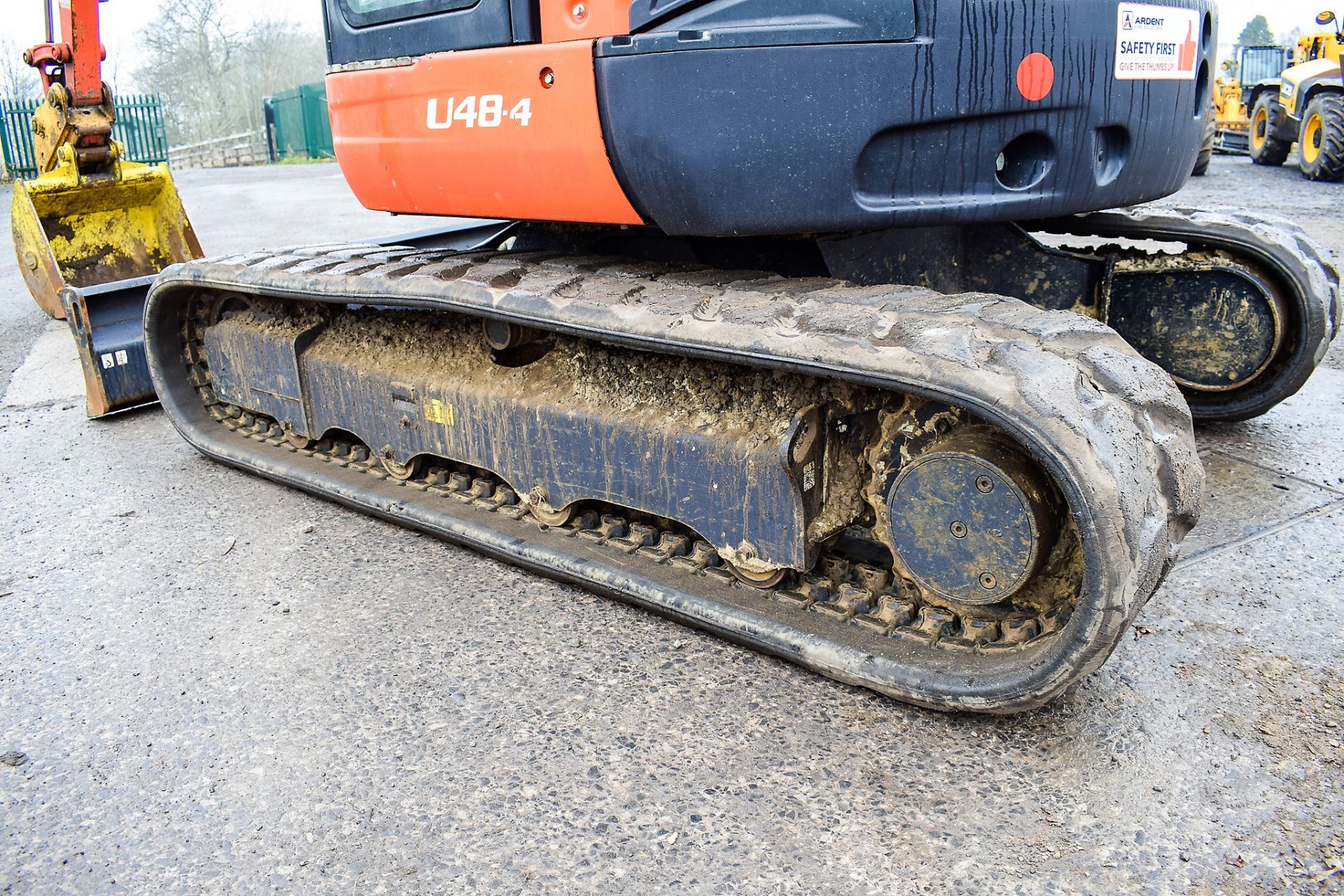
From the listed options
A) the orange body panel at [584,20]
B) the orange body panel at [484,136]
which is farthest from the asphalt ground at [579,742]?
the orange body panel at [584,20]

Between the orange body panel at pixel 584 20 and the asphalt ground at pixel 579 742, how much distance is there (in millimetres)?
1416

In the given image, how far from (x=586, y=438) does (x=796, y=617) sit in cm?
77

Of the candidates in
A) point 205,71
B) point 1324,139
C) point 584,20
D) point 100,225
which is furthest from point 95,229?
point 205,71

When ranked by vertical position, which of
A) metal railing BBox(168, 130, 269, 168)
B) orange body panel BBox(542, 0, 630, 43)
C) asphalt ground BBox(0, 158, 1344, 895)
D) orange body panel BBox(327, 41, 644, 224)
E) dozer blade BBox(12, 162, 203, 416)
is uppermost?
orange body panel BBox(542, 0, 630, 43)

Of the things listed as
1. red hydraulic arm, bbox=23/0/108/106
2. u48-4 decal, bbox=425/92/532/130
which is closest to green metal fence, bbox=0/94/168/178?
red hydraulic arm, bbox=23/0/108/106

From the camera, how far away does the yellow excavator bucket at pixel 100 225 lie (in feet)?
20.1

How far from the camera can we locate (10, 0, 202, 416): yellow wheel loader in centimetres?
589

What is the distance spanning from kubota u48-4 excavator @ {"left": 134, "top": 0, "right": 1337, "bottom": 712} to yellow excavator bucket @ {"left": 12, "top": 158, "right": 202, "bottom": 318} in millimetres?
3281

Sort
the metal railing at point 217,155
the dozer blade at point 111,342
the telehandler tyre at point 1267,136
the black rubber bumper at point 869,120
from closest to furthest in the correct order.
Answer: the black rubber bumper at point 869,120 < the dozer blade at point 111,342 < the telehandler tyre at point 1267,136 < the metal railing at point 217,155

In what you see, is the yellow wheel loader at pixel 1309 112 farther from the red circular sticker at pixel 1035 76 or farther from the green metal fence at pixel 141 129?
the green metal fence at pixel 141 129

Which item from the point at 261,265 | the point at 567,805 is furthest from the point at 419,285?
the point at 567,805

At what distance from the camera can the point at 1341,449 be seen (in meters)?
3.83

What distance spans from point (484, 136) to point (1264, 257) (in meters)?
2.50

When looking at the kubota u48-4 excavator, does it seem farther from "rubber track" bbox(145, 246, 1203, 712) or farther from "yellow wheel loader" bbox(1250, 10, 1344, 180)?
"yellow wheel loader" bbox(1250, 10, 1344, 180)
